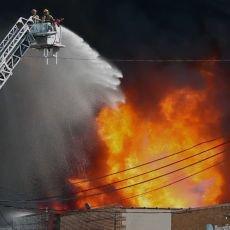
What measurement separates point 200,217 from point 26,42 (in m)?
13.3

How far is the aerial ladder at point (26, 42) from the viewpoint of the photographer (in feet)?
100

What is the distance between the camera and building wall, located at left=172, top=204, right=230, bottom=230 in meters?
36.3

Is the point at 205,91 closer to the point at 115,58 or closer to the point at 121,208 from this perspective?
the point at 115,58

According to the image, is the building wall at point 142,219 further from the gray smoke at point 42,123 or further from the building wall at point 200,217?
the gray smoke at point 42,123

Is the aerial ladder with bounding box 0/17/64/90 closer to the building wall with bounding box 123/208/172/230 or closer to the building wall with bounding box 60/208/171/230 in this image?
the building wall with bounding box 60/208/171/230

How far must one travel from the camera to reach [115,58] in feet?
196

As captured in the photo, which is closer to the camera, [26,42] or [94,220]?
[26,42]

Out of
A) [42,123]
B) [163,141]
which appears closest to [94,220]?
[163,141]

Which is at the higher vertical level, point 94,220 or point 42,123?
point 42,123

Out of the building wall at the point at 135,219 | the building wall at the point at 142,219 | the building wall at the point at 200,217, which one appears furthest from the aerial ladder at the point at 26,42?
the building wall at the point at 142,219

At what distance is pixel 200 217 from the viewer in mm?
38062

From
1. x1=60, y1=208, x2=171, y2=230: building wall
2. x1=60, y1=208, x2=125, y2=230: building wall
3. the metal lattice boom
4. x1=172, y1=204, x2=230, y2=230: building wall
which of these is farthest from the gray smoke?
the metal lattice boom

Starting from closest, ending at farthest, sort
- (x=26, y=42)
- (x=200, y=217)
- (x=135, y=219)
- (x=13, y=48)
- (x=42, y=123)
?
(x=13, y=48) < (x=26, y=42) < (x=200, y=217) < (x=135, y=219) < (x=42, y=123)

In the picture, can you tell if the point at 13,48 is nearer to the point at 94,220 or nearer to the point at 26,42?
the point at 26,42
